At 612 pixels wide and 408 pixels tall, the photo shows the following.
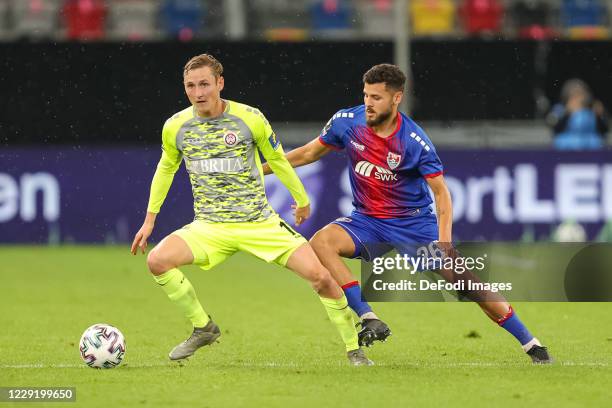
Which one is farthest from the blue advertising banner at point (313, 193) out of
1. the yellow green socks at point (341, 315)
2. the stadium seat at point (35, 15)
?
the yellow green socks at point (341, 315)

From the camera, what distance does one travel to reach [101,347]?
25.3 ft

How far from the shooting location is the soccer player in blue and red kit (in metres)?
8.06

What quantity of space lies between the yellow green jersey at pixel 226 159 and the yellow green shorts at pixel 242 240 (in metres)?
0.06

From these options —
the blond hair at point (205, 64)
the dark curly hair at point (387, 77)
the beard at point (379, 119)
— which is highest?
the blond hair at point (205, 64)

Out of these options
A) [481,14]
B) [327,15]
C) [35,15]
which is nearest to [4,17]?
[35,15]

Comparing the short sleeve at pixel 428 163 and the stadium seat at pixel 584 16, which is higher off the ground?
the stadium seat at pixel 584 16

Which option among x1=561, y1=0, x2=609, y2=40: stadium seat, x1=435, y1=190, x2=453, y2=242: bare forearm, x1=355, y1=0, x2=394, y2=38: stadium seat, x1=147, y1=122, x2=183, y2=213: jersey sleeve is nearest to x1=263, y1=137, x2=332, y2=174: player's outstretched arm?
x1=147, y1=122, x2=183, y2=213: jersey sleeve

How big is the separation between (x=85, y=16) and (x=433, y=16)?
18.1 ft

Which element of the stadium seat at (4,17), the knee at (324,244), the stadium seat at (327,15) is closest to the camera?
the knee at (324,244)

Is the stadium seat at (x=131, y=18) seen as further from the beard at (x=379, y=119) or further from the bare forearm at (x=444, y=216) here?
the bare forearm at (x=444, y=216)

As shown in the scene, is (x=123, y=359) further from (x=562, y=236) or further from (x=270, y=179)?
(x=562, y=236)

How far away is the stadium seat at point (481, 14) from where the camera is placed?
67.7 feet

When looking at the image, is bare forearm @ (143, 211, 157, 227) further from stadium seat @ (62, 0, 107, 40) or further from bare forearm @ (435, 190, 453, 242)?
stadium seat @ (62, 0, 107, 40)

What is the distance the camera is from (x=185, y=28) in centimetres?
2025
